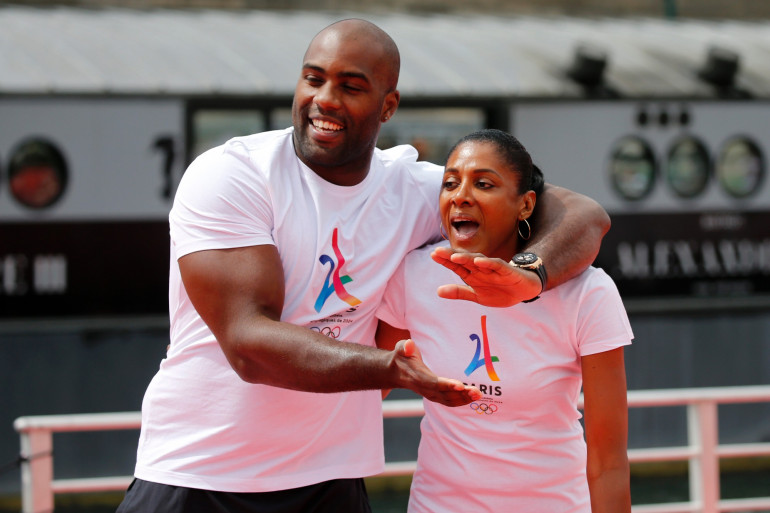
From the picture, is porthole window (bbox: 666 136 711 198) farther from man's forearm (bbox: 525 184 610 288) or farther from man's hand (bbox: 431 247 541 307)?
man's hand (bbox: 431 247 541 307)

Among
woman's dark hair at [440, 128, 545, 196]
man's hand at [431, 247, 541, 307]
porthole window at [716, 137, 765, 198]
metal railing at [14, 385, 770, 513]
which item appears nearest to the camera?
man's hand at [431, 247, 541, 307]

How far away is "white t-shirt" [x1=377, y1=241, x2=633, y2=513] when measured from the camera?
89.0 inches

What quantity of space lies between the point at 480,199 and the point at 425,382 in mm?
611

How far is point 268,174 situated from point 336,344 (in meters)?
0.51

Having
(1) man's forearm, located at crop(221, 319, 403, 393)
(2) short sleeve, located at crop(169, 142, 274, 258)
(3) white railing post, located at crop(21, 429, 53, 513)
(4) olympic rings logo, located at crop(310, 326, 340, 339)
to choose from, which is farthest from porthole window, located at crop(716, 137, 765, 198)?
(1) man's forearm, located at crop(221, 319, 403, 393)

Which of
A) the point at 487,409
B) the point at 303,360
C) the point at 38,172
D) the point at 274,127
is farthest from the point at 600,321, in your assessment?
the point at 38,172

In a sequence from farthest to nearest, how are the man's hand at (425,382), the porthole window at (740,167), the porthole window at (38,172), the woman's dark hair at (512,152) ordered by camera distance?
the porthole window at (740,167) < the porthole window at (38,172) < the woman's dark hair at (512,152) < the man's hand at (425,382)

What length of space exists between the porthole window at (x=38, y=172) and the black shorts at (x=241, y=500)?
572cm

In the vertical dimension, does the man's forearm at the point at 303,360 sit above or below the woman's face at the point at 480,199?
below

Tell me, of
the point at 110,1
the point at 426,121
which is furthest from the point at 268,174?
the point at 110,1

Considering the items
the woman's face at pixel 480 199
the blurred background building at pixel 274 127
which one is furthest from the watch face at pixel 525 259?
the blurred background building at pixel 274 127

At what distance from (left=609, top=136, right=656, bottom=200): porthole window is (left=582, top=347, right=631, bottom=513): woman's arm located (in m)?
6.83

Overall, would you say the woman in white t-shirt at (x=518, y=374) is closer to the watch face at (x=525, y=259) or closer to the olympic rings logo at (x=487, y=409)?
the olympic rings logo at (x=487, y=409)

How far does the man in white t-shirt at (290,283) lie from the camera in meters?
2.08
